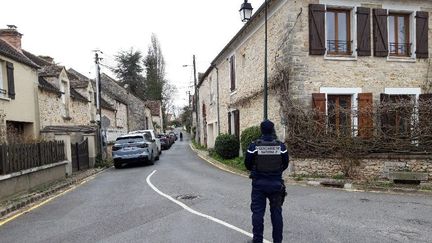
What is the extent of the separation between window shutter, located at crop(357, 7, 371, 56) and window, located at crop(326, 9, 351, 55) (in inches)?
16.3

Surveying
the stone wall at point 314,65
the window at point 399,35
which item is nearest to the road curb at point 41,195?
the stone wall at point 314,65

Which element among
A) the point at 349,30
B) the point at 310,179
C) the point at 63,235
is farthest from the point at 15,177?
the point at 349,30

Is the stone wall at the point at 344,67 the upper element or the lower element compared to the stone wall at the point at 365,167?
upper

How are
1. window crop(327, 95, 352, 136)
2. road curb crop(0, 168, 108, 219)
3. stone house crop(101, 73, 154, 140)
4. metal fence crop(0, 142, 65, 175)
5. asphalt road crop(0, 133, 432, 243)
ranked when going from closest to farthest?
asphalt road crop(0, 133, 432, 243)
road curb crop(0, 168, 108, 219)
metal fence crop(0, 142, 65, 175)
window crop(327, 95, 352, 136)
stone house crop(101, 73, 154, 140)

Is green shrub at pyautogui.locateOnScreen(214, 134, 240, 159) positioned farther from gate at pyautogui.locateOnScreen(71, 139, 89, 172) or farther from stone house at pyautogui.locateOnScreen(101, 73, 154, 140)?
stone house at pyautogui.locateOnScreen(101, 73, 154, 140)

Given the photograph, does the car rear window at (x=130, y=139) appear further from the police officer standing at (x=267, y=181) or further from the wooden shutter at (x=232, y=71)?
the police officer standing at (x=267, y=181)

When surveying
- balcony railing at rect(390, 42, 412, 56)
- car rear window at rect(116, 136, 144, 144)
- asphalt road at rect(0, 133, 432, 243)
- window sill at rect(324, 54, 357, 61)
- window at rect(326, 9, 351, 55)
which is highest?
window at rect(326, 9, 351, 55)

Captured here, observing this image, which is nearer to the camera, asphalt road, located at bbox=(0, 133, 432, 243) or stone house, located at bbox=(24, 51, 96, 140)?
asphalt road, located at bbox=(0, 133, 432, 243)

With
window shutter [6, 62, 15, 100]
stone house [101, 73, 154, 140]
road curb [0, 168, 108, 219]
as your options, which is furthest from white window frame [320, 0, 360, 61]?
stone house [101, 73, 154, 140]

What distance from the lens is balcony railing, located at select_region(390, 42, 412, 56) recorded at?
653 inches

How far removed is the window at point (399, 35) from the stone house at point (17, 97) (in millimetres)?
14833

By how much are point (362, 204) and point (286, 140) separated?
18.9ft

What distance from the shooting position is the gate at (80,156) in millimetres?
19406

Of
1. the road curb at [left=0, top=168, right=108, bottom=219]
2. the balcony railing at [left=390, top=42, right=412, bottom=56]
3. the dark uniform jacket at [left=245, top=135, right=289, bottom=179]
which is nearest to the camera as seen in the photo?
the dark uniform jacket at [left=245, top=135, right=289, bottom=179]
